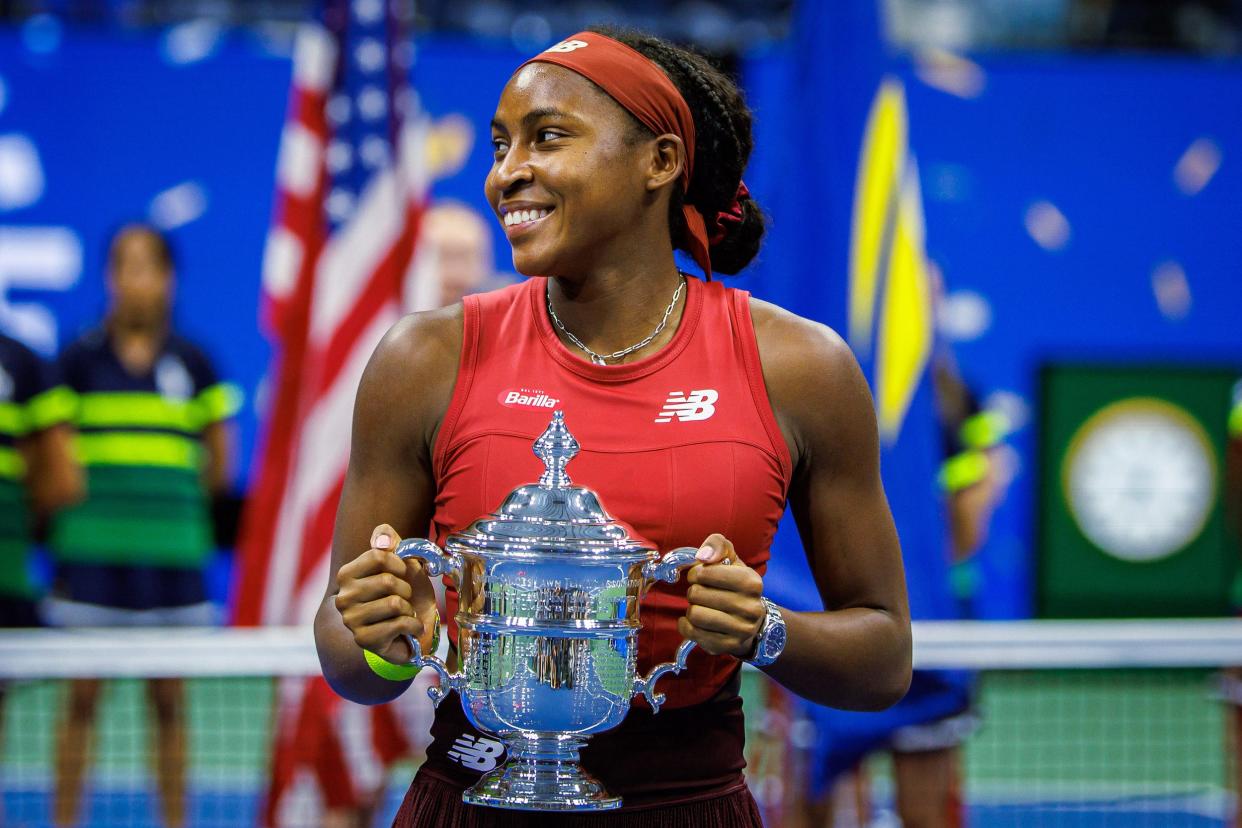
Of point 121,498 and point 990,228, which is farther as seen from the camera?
point 990,228

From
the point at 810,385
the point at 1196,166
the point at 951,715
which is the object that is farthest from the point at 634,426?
the point at 1196,166

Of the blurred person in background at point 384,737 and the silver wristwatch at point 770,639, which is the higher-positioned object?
the silver wristwatch at point 770,639

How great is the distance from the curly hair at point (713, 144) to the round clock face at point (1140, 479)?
6.91 metres

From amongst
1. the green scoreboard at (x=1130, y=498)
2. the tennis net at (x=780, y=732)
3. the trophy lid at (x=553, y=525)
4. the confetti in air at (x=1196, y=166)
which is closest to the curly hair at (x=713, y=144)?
the trophy lid at (x=553, y=525)

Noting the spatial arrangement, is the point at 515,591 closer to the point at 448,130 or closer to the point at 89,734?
the point at 89,734

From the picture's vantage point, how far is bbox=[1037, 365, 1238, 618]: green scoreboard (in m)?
8.68

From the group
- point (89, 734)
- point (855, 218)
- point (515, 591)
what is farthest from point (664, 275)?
point (89, 734)

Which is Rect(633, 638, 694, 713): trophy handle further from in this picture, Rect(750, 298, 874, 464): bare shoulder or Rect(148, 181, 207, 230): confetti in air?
Rect(148, 181, 207, 230): confetti in air

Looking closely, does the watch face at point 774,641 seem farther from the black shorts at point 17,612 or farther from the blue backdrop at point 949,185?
the blue backdrop at point 949,185

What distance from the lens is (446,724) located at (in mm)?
1960

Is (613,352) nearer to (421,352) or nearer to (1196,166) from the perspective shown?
(421,352)

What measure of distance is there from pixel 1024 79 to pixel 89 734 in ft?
20.2

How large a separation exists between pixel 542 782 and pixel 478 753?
0.25 m

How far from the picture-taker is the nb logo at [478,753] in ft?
6.31
